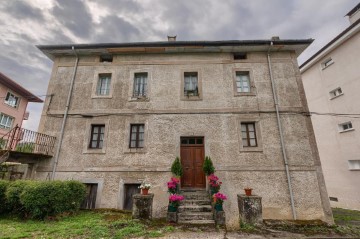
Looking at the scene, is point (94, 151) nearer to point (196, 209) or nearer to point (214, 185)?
point (196, 209)

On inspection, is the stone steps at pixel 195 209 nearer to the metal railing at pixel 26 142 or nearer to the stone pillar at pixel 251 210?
the stone pillar at pixel 251 210

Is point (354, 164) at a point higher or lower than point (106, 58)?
lower

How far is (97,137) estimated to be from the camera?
957 cm

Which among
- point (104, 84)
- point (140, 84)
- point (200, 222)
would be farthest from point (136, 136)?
point (200, 222)

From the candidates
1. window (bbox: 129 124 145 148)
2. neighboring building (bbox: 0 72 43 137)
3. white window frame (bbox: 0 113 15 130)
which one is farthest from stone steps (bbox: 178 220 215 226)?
white window frame (bbox: 0 113 15 130)

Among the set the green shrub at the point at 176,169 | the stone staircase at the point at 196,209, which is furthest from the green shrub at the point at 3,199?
the stone staircase at the point at 196,209

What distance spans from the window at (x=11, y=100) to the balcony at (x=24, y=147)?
16.2 metres

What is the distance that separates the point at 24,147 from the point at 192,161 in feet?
26.2

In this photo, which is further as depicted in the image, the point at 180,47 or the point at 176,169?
the point at 180,47

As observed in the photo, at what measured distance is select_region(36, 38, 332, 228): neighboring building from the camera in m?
8.48

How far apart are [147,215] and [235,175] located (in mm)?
4452

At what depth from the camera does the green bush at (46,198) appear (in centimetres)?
648

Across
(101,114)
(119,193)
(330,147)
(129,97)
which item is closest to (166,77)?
(129,97)

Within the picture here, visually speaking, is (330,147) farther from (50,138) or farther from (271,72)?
(50,138)
